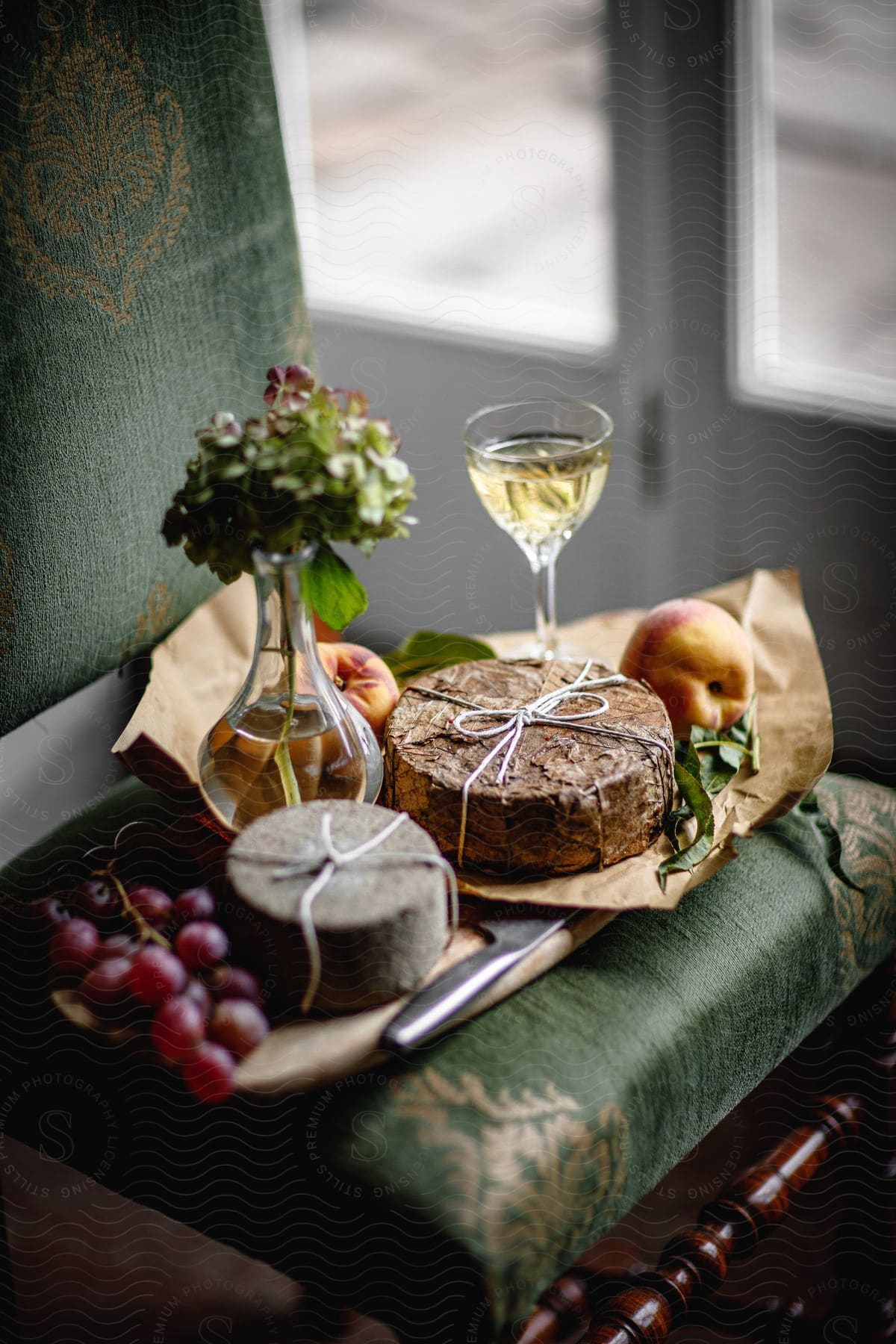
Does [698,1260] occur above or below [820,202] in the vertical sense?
below

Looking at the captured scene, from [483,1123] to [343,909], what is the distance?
0.09 m

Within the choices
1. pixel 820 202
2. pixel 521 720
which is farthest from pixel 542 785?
pixel 820 202

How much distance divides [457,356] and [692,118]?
36cm

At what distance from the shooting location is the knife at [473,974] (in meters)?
0.43

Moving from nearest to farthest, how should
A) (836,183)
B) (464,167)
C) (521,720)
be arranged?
(521,720)
(836,183)
(464,167)

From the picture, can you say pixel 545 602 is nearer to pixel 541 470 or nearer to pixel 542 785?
pixel 541 470

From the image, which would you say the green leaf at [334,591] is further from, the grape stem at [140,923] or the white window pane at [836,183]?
the white window pane at [836,183]

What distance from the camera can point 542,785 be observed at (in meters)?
0.49

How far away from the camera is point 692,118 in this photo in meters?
1.06

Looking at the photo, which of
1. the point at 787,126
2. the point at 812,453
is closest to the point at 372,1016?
the point at 812,453

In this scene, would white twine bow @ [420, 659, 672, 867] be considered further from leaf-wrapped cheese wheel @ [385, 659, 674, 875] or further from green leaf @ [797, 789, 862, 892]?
green leaf @ [797, 789, 862, 892]

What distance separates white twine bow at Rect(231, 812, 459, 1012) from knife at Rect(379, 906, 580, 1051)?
0.03 metres

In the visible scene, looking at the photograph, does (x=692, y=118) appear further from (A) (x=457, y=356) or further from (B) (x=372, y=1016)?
(B) (x=372, y=1016)

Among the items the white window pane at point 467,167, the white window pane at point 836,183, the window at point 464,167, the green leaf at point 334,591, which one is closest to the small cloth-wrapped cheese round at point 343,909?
the green leaf at point 334,591
